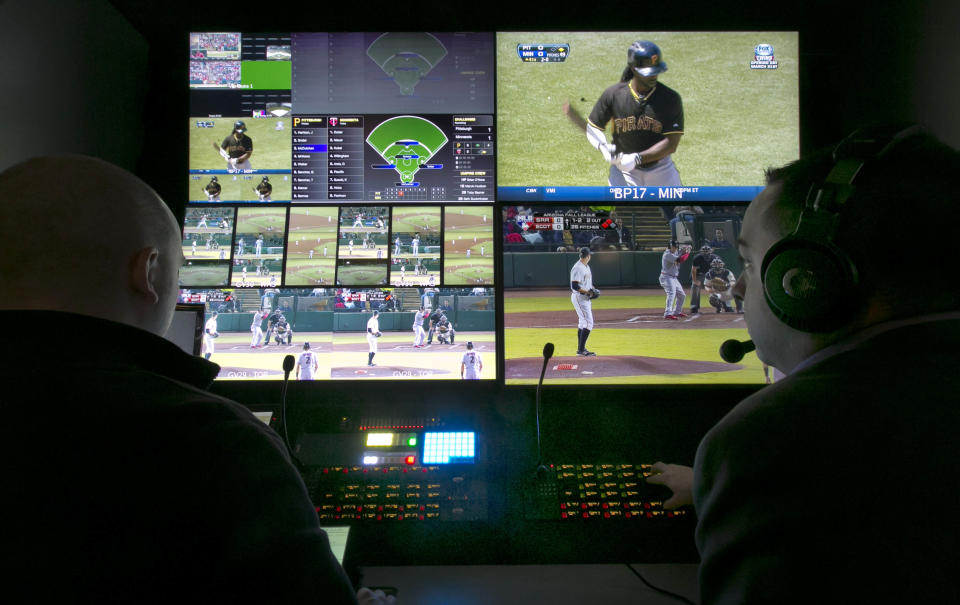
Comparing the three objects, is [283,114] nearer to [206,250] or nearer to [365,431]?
[206,250]

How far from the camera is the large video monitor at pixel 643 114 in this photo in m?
1.92

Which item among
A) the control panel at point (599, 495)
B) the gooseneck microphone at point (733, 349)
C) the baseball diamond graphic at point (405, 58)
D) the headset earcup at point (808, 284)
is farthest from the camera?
the baseball diamond graphic at point (405, 58)

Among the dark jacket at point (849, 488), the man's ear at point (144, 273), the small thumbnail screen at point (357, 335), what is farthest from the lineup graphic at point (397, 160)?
the dark jacket at point (849, 488)

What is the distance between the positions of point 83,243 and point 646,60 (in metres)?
1.72

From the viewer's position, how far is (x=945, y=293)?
27.6 inches

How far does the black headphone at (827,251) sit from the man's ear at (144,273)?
952 mm

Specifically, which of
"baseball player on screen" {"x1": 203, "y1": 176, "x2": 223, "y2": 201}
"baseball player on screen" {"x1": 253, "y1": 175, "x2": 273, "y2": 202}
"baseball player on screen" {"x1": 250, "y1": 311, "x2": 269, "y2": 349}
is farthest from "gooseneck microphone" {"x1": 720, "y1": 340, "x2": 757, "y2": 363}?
"baseball player on screen" {"x1": 203, "y1": 176, "x2": 223, "y2": 201}

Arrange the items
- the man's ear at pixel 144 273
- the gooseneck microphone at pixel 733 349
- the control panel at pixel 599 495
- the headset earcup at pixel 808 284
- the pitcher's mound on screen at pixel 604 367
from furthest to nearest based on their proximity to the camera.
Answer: the pitcher's mound on screen at pixel 604 367 → the control panel at pixel 599 495 → the gooseneck microphone at pixel 733 349 → the man's ear at pixel 144 273 → the headset earcup at pixel 808 284

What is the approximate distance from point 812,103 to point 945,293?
1577mm

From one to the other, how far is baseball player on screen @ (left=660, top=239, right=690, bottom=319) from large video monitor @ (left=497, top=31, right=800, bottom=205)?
19 cm

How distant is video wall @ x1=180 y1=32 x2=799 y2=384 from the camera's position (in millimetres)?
1863

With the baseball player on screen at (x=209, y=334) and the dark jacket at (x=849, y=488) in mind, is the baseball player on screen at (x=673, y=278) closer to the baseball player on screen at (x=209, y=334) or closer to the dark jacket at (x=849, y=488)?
the dark jacket at (x=849, y=488)

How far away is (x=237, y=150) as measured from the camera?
1.92m

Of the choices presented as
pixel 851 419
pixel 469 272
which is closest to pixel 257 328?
pixel 469 272
